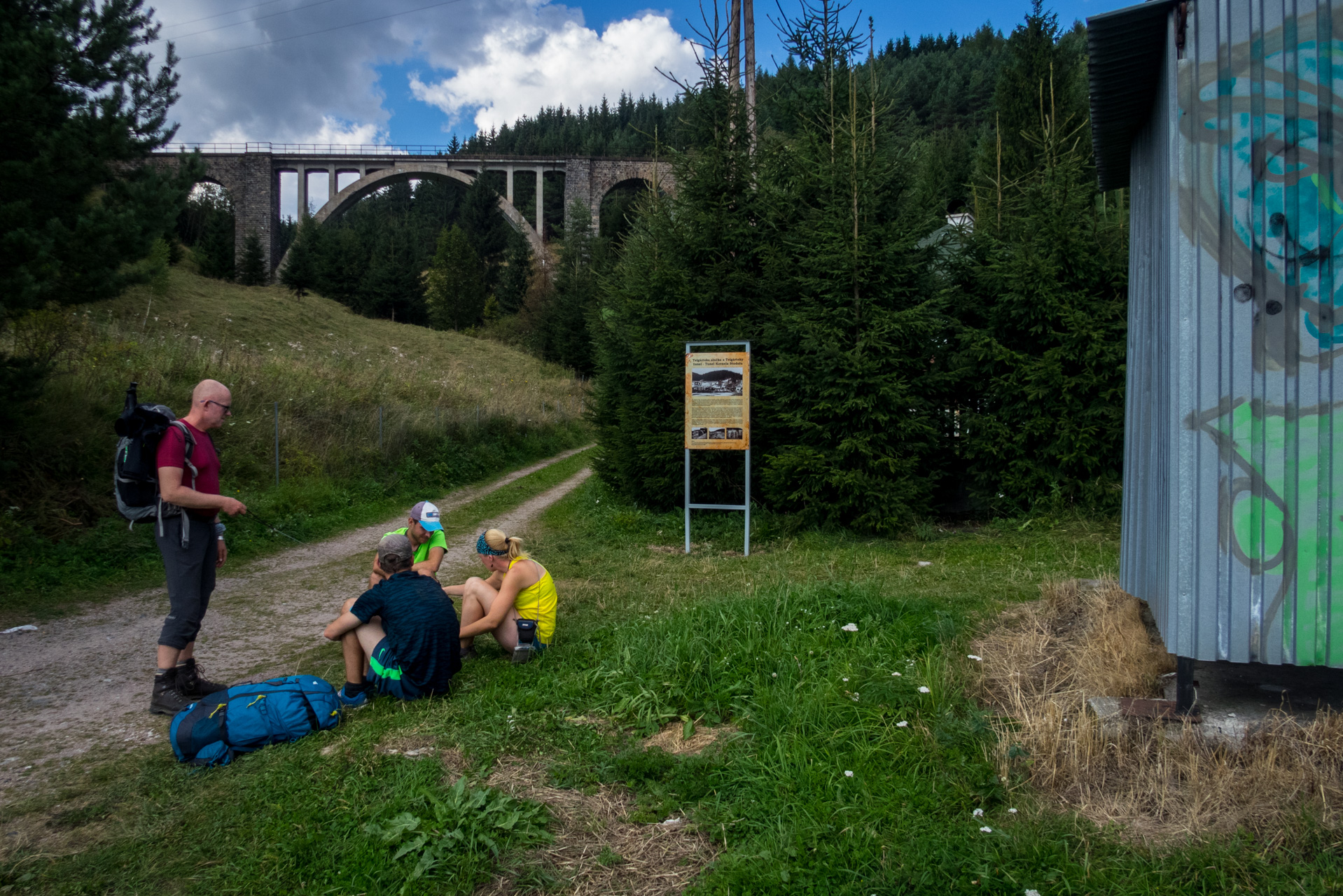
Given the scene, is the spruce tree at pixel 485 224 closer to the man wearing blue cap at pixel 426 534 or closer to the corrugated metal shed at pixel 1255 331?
the man wearing blue cap at pixel 426 534

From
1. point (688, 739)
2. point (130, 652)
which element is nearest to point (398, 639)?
point (688, 739)

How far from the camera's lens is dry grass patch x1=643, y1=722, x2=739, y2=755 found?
14.0 ft

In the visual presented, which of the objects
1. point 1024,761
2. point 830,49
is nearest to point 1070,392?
A: point 830,49

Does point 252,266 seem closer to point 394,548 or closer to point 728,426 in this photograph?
point 728,426

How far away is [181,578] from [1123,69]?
19.7ft

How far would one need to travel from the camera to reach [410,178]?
66562 millimetres

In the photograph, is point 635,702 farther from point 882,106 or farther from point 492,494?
point 492,494

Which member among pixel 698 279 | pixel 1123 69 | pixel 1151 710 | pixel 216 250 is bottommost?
pixel 1151 710

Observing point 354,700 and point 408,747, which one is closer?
point 408,747

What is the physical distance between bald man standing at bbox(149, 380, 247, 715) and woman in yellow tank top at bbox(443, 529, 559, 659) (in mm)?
1535

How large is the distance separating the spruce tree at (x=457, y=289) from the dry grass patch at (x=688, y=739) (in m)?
57.1

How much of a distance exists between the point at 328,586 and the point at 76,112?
5307mm

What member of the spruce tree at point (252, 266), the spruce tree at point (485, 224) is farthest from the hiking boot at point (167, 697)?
the spruce tree at point (485, 224)

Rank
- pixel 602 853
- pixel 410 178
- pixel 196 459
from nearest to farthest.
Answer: pixel 602 853, pixel 196 459, pixel 410 178
